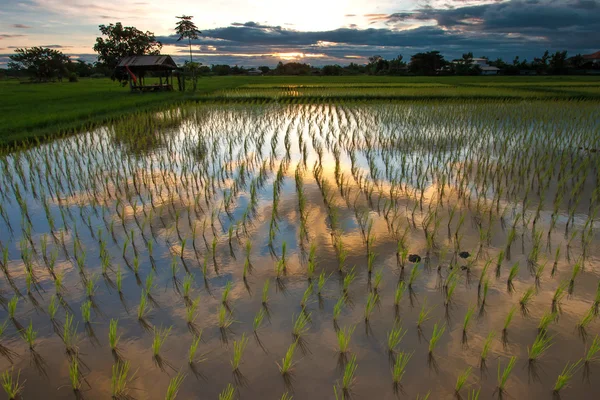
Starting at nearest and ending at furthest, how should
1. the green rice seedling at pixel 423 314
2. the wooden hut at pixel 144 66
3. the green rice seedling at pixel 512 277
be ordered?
the green rice seedling at pixel 423 314 → the green rice seedling at pixel 512 277 → the wooden hut at pixel 144 66

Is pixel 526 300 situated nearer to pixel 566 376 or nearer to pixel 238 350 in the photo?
pixel 566 376

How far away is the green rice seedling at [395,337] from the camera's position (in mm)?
2217

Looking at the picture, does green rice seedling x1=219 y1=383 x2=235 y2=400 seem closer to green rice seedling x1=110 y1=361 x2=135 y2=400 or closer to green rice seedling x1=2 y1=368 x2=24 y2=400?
green rice seedling x1=110 y1=361 x2=135 y2=400

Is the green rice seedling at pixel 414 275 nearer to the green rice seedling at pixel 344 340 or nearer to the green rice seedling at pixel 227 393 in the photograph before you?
the green rice seedling at pixel 344 340

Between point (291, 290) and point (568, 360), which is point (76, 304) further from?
point (568, 360)

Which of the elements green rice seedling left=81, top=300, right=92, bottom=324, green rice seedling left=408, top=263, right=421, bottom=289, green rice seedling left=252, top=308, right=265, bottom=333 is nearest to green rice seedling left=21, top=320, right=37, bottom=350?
green rice seedling left=81, top=300, right=92, bottom=324

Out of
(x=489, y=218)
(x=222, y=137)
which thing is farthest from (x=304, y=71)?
(x=489, y=218)

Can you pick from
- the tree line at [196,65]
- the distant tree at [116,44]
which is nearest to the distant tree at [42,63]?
the tree line at [196,65]

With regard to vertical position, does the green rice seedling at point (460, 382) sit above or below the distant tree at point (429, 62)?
below

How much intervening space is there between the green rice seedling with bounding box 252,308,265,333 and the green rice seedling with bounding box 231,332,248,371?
0.09 metres

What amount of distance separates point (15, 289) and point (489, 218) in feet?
14.2

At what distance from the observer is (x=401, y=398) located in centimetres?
192

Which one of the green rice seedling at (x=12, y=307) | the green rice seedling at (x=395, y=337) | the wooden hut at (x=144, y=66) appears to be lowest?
the green rice seedling at (x=395, y=337)

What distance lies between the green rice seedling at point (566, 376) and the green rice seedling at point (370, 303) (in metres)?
1.03
